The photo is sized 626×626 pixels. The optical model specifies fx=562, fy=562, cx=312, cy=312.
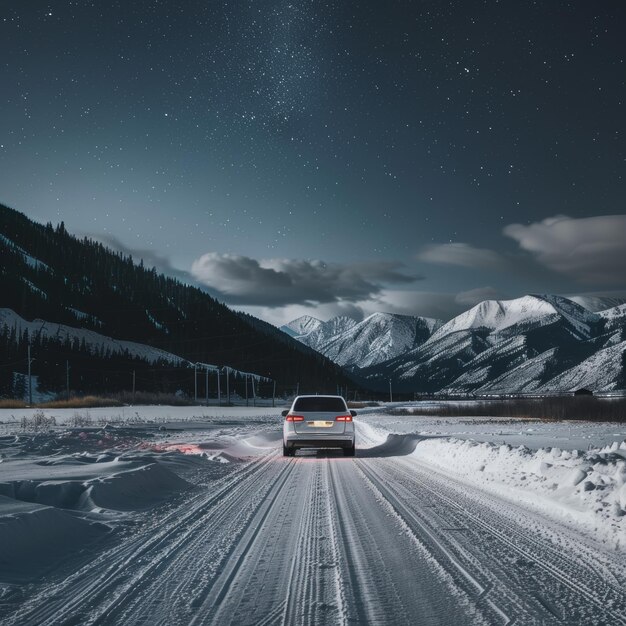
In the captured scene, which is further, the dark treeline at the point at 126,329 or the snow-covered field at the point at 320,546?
the dark treeline at the point at 126,329

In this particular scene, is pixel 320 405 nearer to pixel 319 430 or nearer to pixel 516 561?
pixel 319 430

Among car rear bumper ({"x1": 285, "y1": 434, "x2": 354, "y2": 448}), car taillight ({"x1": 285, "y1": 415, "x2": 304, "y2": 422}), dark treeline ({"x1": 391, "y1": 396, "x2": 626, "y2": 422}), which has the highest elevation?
car taillight ({"x1": 285, "y1": 415, "x2": 304, "y2": 422})

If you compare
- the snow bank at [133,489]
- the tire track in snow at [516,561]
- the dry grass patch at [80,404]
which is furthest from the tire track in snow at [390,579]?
the dry grass patch at [80,404]

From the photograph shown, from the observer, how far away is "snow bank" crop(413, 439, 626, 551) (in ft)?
20.6

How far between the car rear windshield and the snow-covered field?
17.0ft

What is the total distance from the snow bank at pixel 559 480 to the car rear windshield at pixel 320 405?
395 centimetres

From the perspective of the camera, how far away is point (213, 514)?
24.2ft

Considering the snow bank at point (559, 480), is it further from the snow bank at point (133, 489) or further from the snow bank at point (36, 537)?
the snow bank at point (133, 489)

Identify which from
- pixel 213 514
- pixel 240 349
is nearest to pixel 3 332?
pixel 240 349

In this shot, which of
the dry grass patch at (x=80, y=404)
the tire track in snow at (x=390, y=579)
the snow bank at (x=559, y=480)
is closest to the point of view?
the tire track in snow at (x=390, y=579)

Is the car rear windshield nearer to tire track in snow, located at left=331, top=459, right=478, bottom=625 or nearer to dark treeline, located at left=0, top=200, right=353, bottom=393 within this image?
tire track in snow, located at left=331, top=459, right=478, bottom=625

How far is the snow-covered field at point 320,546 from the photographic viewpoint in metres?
3.87

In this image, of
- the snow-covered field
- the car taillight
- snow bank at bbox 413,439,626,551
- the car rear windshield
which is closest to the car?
the car taillight

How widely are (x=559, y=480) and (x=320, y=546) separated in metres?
4.37
